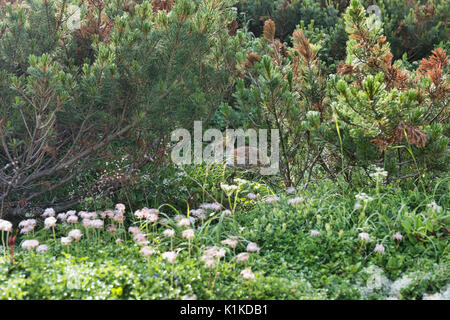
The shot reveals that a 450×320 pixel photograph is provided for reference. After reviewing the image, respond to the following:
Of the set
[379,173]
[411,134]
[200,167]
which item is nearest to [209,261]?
[379,173]

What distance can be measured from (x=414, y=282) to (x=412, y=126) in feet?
3.96

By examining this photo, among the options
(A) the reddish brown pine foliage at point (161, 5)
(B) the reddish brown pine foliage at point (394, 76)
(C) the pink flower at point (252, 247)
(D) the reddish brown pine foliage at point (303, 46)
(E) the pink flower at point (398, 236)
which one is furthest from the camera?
(A) the reddish brown pine foliage at point (161, 5)

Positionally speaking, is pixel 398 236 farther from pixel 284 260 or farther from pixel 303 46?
pixel 303 46

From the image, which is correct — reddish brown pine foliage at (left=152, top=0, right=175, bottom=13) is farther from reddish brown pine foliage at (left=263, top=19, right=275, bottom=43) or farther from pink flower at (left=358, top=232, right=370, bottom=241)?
pink flower at (left=358, top=232, right=370, bottom=241)

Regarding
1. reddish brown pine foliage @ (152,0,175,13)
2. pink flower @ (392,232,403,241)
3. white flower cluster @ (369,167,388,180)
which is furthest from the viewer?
reddish brown pine foliage @ (152,0,175,13)

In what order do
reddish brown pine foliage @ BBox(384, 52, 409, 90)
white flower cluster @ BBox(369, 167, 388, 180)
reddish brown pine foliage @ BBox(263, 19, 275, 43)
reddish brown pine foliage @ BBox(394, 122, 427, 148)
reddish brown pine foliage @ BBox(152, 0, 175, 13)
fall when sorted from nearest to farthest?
1. reddish brown pine foliage @ BBox(394, 122, 427, 148)
2. white flower cluster @ BBox(369, 167, 388, 180)
3. reddish brown pine foliage @ BBox(384, 52, 409, 90)
4. reddish brown pine foliage @ BBox(263, 19, 275, 43)
5. reddish brown pine foliage @ BBox(152, 0, 175, 13)

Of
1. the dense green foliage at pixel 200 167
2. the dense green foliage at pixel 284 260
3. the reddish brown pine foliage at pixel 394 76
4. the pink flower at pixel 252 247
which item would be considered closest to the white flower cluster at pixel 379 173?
the dense green foliage at pixel 200 167

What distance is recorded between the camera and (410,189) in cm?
414

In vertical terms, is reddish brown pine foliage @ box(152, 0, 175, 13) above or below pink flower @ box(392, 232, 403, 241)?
above

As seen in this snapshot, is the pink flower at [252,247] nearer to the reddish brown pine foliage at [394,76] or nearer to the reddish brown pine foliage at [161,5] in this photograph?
the reddish brown pine foliage at [394,76]

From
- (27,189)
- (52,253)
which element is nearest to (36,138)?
(27,189)

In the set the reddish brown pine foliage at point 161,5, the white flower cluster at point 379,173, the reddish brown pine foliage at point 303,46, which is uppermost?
the reddish brown pine foliage at point 161,5

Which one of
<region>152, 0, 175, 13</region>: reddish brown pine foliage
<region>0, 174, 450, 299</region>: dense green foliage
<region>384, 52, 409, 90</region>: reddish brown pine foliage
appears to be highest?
<region>152, 0, 175, 13</region>: reddish brown pine foliage

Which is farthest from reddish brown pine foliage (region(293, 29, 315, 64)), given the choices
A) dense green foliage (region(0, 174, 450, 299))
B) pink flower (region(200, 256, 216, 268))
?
pink flower (region(200, 256, 216, 268))
